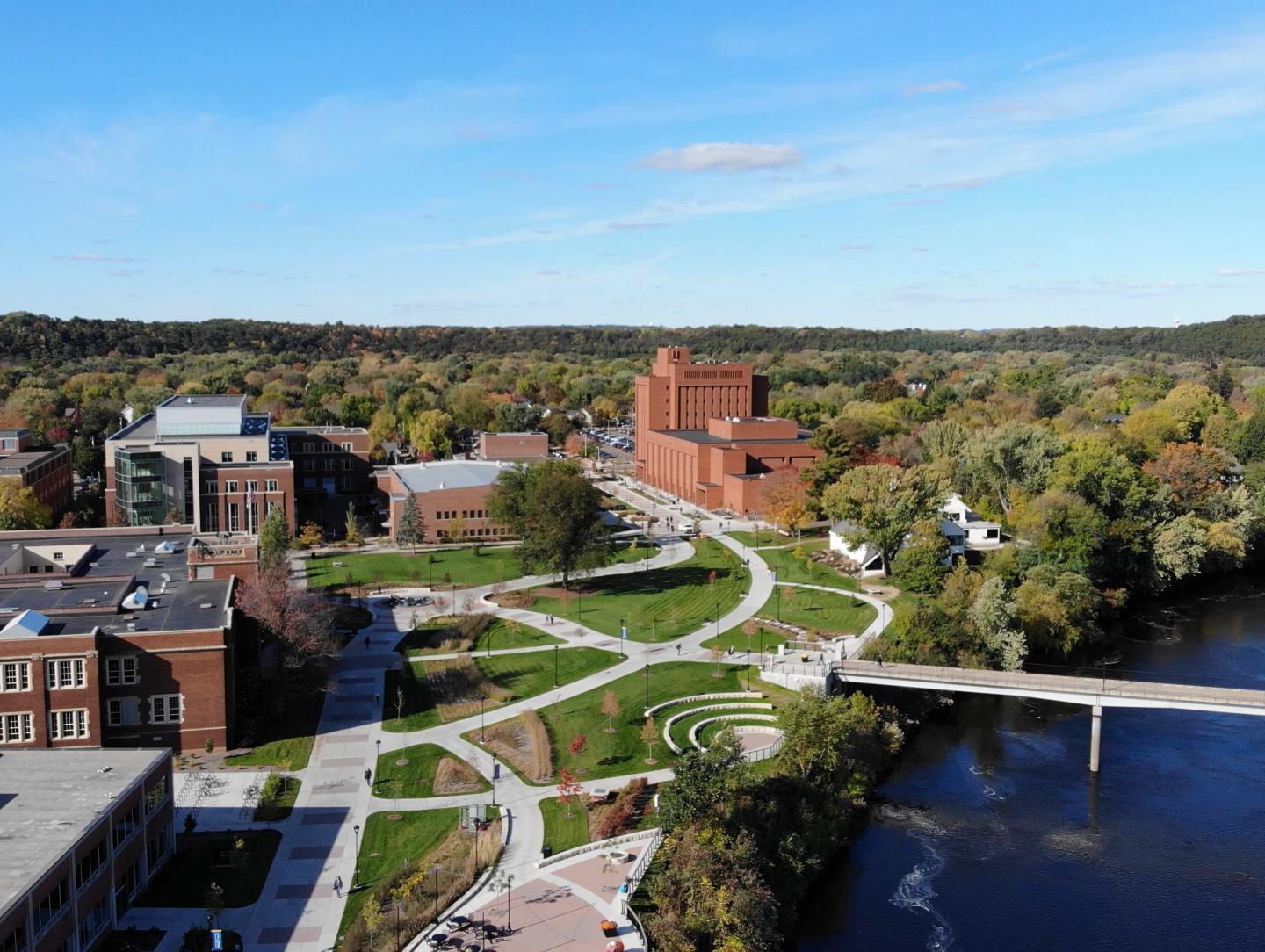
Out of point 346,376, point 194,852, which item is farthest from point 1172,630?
point 346,376

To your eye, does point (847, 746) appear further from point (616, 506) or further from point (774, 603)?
point (616, 506)

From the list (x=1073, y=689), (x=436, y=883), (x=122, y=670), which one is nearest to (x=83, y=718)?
(x=122, y=670)

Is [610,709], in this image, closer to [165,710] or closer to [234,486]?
[165,710]

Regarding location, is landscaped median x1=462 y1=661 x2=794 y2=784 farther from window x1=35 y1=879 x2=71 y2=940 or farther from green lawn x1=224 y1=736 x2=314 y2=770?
window x1=35 y1=879 x2=71 y2=940

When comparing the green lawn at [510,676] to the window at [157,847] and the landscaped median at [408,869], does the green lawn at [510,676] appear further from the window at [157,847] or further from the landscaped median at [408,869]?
the window at [157,847]

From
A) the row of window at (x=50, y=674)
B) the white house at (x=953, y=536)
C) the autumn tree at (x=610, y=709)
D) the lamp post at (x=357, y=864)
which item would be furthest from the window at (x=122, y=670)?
the white house at (x=953, y=536)
